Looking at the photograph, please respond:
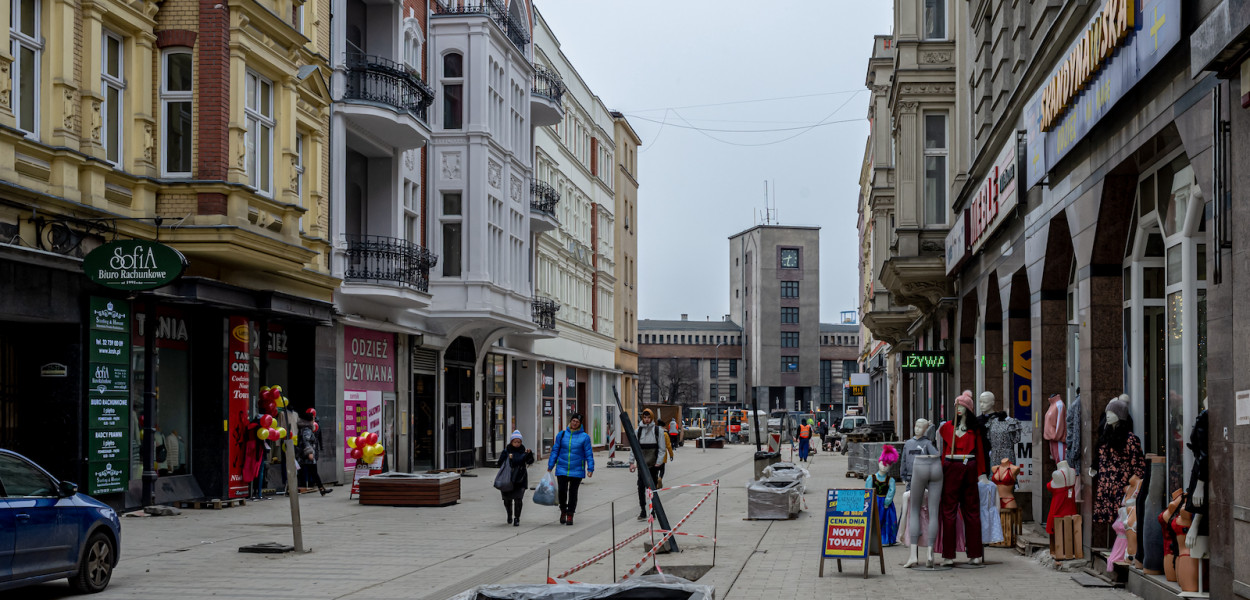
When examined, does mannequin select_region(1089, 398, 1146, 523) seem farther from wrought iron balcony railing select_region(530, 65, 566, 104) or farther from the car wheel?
wrought iron balcony railing select_region(530, 65, 566, 104)

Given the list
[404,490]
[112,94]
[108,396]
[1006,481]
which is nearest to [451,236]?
[404,490]

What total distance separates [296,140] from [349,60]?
419cm

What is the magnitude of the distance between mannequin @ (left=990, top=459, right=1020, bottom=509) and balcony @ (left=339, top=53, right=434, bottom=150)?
1691 centimetres

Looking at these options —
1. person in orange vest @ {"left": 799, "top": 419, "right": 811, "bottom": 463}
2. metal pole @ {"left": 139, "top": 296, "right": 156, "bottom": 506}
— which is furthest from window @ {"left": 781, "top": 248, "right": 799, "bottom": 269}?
metal pole @ {"left": 139, "top": 296, "right": 156, "bottom": 506}

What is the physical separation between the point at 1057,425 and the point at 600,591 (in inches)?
358

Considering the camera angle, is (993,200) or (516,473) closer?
(516,473)

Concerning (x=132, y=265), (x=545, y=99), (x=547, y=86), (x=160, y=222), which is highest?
(x=547, y=86)

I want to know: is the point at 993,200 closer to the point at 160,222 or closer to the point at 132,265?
the point at 132,265

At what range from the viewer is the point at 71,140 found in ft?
60.4

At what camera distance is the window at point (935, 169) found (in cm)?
2894

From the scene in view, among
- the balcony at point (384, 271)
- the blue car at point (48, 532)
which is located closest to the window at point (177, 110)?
the balcony at point (384, 271)

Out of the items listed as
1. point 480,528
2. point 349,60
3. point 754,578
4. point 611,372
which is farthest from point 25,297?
point 611,372

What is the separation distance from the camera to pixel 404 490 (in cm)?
2350

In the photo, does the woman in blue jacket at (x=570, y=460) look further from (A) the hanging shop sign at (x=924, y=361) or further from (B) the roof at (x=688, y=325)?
(B) the roof at (x=688, y=325)
